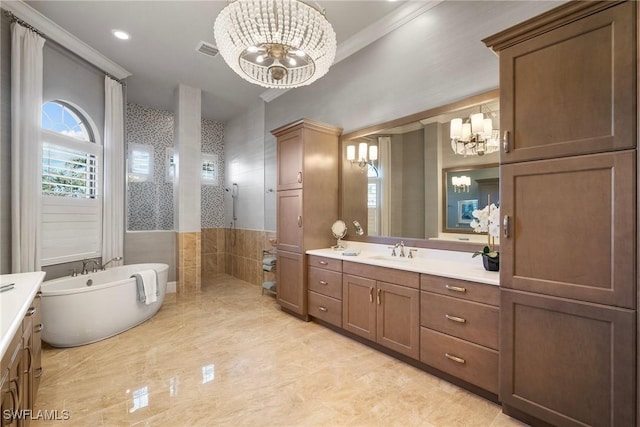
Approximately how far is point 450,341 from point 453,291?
38cm

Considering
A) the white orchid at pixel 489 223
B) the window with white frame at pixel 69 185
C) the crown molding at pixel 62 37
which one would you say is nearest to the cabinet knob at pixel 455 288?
the white orchid at pixel 489 223

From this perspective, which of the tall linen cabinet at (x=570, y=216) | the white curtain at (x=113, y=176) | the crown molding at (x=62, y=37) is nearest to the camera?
the tall linen cabinet at (x=570, y=216)

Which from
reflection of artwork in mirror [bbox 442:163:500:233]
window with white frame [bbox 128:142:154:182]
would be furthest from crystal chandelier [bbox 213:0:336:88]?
window with white frame [bbox 128:142:154:182]

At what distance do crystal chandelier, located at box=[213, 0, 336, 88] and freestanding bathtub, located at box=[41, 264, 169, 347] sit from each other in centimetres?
261

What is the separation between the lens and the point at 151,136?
563cm

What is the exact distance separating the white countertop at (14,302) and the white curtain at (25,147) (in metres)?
1.07

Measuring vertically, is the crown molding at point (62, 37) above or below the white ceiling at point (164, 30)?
below

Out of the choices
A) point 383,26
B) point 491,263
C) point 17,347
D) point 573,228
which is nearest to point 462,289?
point 491,263

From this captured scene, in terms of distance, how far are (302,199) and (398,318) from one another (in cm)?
167

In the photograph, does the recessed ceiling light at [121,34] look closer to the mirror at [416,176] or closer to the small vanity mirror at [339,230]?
the mirror at [416,176]

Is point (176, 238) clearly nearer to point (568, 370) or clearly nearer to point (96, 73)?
point (96, 73)

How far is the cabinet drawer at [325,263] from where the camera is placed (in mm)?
2998

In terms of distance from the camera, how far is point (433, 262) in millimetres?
2537

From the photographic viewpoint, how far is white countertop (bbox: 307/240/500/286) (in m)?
2.00
